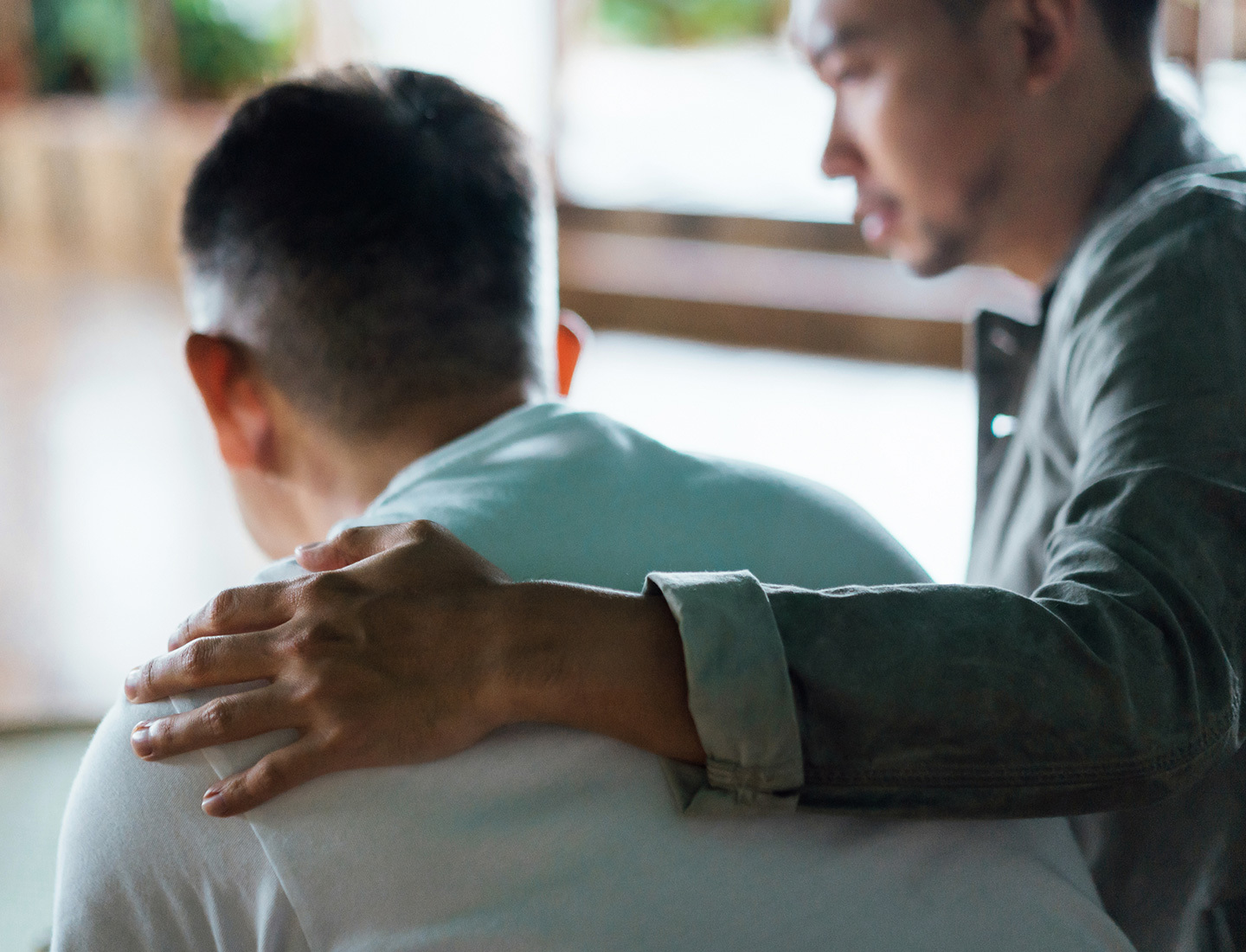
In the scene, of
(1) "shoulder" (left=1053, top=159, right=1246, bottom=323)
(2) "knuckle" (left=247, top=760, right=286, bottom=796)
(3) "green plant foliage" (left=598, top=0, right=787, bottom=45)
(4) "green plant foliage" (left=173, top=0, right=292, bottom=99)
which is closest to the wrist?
(2) "knuckle" (left=247, top=760, right=286, bottom=796)

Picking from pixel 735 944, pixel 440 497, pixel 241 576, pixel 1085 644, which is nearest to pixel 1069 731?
pixel 1085 644

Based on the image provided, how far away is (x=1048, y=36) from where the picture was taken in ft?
4.05

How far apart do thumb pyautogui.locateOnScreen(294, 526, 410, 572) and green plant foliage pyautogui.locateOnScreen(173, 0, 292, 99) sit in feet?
21.5

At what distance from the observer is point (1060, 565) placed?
77 centimetres

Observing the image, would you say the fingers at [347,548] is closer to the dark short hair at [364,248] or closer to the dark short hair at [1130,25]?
the dark short hair at [364,248]

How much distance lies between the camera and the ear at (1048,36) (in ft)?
4.00

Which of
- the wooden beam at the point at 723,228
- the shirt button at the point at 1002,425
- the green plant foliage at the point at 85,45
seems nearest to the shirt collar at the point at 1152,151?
the shirt button at the point at 1002,425

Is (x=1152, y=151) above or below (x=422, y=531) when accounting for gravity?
above

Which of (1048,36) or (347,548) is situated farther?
(1048,36)

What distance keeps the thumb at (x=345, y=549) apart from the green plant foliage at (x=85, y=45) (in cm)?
704

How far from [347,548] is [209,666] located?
102mm

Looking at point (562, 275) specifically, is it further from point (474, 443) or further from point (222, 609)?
point (222, 609)

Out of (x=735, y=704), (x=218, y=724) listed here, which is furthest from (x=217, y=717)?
(x=735, y=704)

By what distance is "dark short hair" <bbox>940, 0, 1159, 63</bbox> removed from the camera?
1229 millimetres
